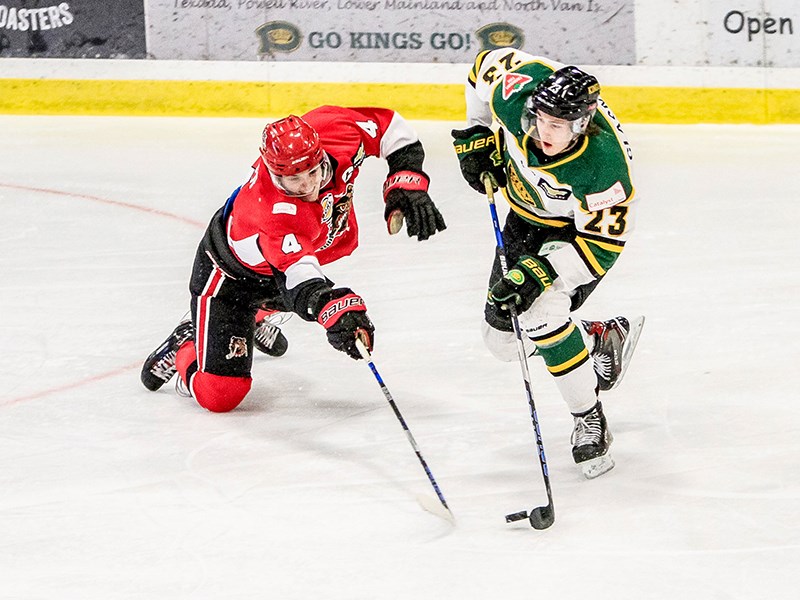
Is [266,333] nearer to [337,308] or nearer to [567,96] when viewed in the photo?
[337,308]

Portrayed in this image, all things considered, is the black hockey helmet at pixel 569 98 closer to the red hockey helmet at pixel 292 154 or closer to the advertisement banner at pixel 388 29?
the red hockey helmet at pixel 292 154

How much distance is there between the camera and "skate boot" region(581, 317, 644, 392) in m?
3.62

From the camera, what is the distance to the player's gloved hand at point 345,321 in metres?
3.16

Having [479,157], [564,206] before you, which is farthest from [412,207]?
[564,206]

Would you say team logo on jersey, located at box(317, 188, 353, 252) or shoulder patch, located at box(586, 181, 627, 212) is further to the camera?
team logo on jersey, located at box(317, 188, 353, 252)

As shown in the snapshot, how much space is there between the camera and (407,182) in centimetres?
363

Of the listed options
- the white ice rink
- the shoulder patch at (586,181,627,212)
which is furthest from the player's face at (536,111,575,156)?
the white ice rink

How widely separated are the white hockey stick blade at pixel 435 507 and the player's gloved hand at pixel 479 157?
1.02 m

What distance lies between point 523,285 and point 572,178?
1.03 feet

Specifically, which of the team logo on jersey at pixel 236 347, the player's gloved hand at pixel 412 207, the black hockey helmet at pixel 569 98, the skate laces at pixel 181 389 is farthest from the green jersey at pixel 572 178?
the skate laces at pixel 181 389

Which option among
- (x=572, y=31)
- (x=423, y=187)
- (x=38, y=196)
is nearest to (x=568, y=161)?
(x=423, y=187)

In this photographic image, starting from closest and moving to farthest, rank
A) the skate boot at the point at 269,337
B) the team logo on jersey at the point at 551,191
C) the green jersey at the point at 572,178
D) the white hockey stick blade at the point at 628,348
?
the green jersey at the point at 572,178 < the team logo on jersey at the point at 551,191 < the white hockey stick blade at the point at 628,348 < the skate boot at the point at 269,337

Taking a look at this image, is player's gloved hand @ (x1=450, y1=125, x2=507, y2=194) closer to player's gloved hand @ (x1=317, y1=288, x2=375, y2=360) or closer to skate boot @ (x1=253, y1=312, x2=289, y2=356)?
player's gloved hand @ (x1=317, y1=288, x2=375, y2=360)

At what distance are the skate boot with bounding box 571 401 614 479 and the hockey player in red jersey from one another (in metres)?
0.59
